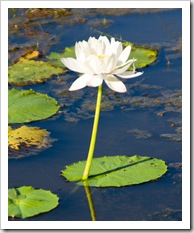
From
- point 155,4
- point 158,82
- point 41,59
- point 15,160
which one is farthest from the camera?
point 41,59

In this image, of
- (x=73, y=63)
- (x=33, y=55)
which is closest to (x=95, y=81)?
(x=73, y=63)

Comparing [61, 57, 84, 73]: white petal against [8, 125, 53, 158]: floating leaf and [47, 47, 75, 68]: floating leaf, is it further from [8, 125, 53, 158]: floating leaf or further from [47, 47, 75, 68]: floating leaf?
[47, 47, 75, 68]: floating leaf

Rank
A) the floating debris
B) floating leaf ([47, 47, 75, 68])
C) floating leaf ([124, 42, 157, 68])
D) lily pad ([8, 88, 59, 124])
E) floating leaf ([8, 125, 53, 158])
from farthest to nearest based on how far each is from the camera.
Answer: floating leaf ([47, 47, 75, 68]) < floating leaf ([124, 42, 157, 68]) < lily pad ([8, 88, 59, 124]) < the floating debris < floating leaf ([8, 125, 53, 158])

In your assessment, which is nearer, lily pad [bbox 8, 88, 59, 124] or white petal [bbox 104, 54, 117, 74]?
white petal [bbox 104, 54, 117, 74]

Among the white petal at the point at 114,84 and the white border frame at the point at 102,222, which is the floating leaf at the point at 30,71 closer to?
the white border frame at the point at 102,222

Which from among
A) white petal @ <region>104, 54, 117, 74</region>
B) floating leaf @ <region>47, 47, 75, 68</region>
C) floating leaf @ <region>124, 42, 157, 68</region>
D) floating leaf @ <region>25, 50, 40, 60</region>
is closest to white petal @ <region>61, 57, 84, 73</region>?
white petal @ <region>104, 54, 117, 74</region>

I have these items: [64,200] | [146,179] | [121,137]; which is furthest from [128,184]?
[121,137]

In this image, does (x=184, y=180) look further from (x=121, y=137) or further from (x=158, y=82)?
(x=158, y=82)
